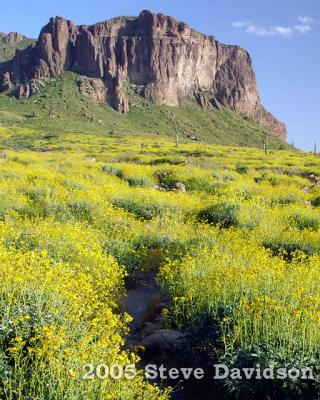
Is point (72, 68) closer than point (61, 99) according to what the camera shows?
No

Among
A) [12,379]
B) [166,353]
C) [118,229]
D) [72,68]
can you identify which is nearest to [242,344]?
[166,353]

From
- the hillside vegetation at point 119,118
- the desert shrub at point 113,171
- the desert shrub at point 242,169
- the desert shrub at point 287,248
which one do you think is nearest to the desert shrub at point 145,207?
the desert shrub at point 287,248

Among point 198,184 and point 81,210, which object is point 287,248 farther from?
point 198,184

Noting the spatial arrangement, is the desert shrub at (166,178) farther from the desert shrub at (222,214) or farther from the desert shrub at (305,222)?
the desert shrub at (305,222)

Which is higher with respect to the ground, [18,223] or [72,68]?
[72,68]

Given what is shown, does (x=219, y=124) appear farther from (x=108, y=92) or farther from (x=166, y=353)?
(x=166, y=353)

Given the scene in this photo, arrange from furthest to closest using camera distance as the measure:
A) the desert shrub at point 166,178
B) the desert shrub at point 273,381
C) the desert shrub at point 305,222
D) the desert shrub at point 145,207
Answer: the desert shrub at point 166,178 < the desert shrub at point 145,207 < the desert shrub at point 305,222 < the desert shrub at point 273,381

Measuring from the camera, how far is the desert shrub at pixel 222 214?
13.5 meters

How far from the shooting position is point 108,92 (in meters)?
172

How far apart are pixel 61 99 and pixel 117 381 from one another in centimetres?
15106

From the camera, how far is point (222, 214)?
13.7 metres

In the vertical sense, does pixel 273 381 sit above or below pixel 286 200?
below

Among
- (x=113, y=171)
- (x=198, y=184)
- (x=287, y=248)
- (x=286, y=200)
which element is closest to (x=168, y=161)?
(x=113, y=171)

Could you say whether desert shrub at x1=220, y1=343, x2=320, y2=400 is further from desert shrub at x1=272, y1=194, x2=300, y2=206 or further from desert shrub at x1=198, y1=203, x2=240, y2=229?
desert shrub at x1=272, y1=194, x2=300, y2=206
